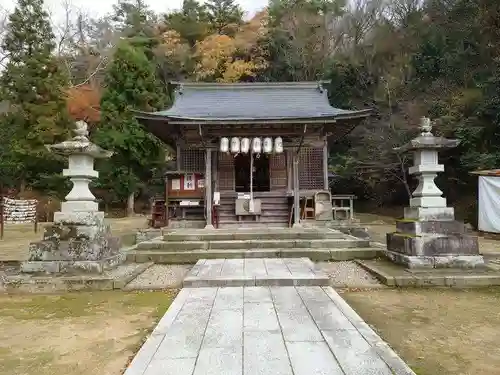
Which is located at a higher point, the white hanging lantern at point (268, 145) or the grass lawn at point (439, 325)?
the white hanging lantern at point (268, 145)

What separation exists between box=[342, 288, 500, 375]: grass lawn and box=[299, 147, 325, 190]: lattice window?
848cm

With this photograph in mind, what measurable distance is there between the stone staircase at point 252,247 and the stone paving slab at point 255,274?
0.85 metres

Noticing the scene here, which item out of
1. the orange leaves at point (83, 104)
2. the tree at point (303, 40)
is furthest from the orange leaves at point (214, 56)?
the orange leaves at point (83, 104)

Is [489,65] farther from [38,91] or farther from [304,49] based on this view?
[38,91]

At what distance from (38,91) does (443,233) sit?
24141 mm

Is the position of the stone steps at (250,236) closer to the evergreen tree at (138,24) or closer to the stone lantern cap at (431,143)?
the stone lantern cap at (431,143)

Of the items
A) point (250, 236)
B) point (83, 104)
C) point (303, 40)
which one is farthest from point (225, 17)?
point (250, 236)

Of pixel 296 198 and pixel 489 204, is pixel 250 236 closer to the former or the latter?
pixel 296 198

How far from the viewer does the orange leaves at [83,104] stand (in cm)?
2425

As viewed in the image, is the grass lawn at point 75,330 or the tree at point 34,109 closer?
the grass lawn at point 75,330

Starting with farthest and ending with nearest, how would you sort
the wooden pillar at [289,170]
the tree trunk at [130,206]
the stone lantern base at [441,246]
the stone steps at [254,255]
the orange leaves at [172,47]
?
the orange leaves at [172,47] → the tree trunk at [130,206] → the wooden pillar at [289,170] → the stone steps at [254,255] → the stone lantern base at [441,246]

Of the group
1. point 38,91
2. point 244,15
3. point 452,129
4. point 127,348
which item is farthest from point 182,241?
point 244,15

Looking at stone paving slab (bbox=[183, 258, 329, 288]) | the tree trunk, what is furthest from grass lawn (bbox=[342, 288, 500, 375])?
the tree trunk

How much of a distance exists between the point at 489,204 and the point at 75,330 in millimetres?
13671
